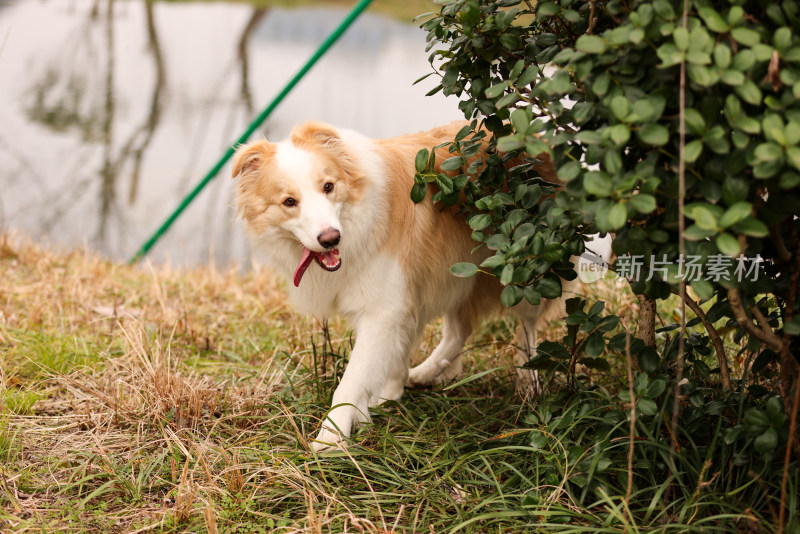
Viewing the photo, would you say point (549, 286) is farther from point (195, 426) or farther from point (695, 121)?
point (195, 426)

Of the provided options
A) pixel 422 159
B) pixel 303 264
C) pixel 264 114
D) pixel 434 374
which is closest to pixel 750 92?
pixel 422 159

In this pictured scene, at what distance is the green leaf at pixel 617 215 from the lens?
1.63 m

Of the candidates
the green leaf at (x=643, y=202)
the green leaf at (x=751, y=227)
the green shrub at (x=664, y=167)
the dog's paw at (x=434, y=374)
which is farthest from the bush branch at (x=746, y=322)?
the dog's paw at (x=434, y=374)

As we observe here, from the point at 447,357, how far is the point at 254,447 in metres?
1.22

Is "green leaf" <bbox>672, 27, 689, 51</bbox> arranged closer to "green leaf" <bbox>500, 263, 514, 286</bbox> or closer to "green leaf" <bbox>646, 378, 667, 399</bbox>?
"green leaf" <bbox>500, 263, 514, 286</bbox>

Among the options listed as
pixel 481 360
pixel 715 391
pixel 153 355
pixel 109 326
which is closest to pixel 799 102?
pixel 715 391

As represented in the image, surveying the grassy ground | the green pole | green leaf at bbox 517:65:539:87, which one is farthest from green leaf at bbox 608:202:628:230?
the green pole

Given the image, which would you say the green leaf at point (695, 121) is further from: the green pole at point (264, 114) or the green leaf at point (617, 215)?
the green pole at point (264, 114)

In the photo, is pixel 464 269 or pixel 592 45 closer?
pixel 592 45

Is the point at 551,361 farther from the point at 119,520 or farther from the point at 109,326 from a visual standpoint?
the point at 109,326

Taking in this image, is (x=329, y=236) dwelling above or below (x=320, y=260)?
above

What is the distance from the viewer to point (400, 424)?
2.75m

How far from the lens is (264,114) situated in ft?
16.7

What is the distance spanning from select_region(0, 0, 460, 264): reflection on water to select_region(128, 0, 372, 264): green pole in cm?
57
